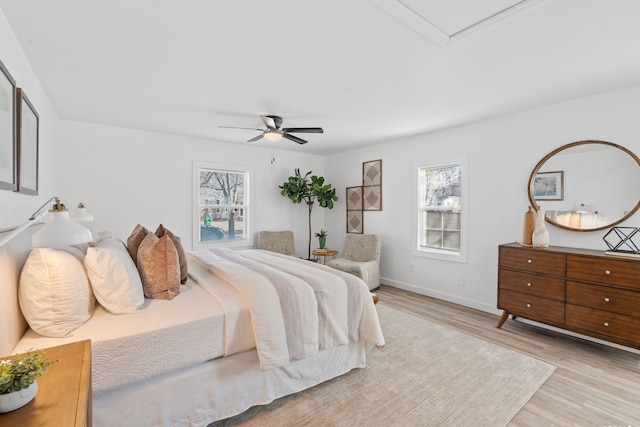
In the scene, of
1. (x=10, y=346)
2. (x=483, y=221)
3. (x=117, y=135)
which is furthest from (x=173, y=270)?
(x=483, y=221)

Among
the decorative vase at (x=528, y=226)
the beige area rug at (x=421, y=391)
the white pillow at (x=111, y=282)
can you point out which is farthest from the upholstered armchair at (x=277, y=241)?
the decorative vase at (x=528, y=226)

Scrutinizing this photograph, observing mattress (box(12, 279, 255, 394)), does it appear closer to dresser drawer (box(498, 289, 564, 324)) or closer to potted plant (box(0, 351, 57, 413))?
potted plant (box(0, 351, 57, 413))

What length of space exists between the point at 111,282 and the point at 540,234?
12.2 feet

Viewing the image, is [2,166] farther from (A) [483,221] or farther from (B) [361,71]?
(A) [483,221]

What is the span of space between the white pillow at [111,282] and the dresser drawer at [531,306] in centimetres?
341

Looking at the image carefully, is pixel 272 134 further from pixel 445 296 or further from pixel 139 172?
pixel 445 296

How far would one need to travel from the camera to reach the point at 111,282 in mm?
1696

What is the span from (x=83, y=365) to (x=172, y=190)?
3.77 m

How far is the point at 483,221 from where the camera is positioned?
385cm

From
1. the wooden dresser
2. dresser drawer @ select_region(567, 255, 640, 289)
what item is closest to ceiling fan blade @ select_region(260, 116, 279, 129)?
the wooden dresser

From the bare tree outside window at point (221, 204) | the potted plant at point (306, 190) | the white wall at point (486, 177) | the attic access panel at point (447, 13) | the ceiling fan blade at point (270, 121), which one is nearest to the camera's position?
the attic access panel at point (447, 13)

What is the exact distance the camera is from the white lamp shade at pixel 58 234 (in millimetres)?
1199

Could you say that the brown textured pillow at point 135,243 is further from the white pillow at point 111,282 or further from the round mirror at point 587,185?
the round mirror at point 587,185

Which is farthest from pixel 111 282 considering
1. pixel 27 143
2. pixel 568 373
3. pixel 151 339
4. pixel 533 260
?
pixel 533 260
